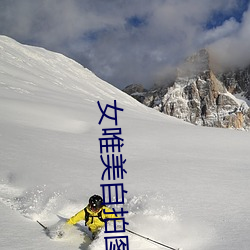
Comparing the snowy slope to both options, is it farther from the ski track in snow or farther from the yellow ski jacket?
the yellow ski jacket

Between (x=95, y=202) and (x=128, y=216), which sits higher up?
(x=95, y=202)

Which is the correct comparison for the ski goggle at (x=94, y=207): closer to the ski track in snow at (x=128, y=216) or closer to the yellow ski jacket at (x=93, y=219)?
the yellow ski jacket at (x=93, y=219)

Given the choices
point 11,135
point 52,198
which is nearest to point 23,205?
point 52,198

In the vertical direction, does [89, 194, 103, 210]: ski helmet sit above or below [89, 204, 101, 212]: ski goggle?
above

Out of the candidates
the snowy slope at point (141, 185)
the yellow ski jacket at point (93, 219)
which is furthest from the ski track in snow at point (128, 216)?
the yellow ski jacket at point (93, 219)

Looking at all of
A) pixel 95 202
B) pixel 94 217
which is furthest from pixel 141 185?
pixel 95 202

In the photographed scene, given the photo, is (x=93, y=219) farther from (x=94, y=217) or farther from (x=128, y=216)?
(x=128, y=216)

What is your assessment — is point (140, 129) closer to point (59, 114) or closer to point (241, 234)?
point (59, 114)

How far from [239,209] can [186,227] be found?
1315mm

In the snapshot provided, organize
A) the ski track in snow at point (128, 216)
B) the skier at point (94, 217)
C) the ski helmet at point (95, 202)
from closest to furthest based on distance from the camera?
1. the ski track in snow at point (128, 216)
2. the ski helmet at point (95, 202)
3. the skier at point (94, 217)

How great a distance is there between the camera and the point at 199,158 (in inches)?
436

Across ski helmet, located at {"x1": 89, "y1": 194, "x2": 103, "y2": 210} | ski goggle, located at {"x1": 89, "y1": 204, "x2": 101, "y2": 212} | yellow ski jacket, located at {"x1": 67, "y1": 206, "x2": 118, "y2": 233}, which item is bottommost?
yellow ski jacket, located at {"x1": 67, "y1": 206, "x2": 118, "y2": 233}

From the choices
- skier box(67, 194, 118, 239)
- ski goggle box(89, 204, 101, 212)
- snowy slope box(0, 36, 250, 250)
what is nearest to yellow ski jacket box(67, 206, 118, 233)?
skier box(67, 194, 118, 239)

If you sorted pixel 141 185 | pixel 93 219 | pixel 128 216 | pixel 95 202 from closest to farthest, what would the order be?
pixel 95 202
pixel 93 219
pixel 128 216
pixel 141 185
